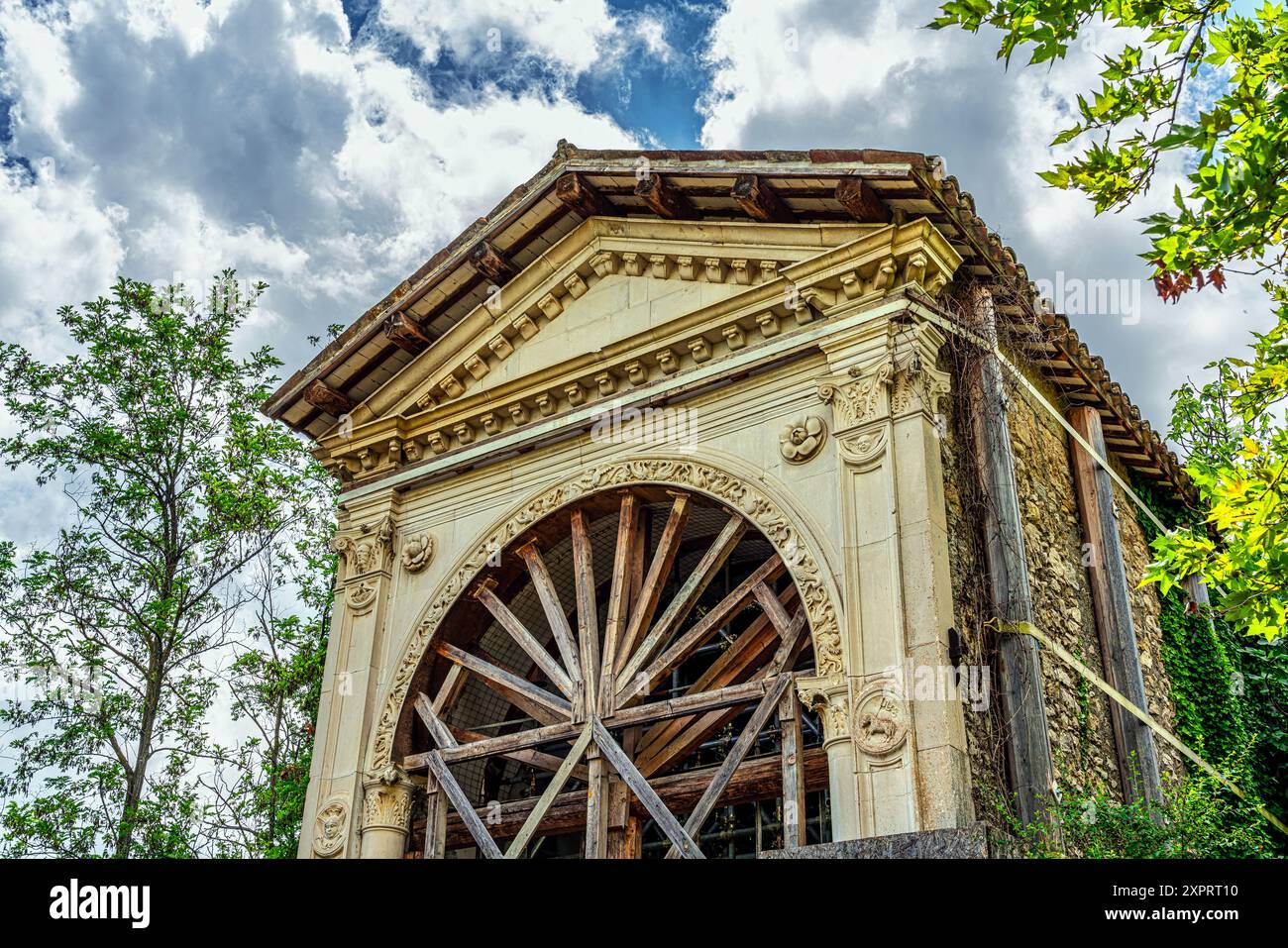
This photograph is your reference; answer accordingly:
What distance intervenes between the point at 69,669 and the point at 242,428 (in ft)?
14.0

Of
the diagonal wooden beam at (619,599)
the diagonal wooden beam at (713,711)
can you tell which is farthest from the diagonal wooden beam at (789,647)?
the diagonal wooden beam at (619,599)

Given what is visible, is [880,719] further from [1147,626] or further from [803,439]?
[1147,626]

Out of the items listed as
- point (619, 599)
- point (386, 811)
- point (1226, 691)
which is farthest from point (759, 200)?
point (1226, 691)

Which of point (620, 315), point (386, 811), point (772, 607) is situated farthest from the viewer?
point (620, 315)

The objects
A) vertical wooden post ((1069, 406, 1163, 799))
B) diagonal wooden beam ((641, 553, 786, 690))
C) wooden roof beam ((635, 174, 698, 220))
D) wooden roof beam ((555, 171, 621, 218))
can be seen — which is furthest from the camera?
wooden roof beam ((555, 171, 621, 218))

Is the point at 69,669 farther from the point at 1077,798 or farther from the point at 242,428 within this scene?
the point at 1077,798

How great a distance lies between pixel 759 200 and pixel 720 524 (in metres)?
3.70

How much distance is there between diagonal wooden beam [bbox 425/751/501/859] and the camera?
38.8 feet

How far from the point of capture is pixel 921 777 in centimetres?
956

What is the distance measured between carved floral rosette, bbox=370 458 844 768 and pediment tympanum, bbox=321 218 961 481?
945 millimetres

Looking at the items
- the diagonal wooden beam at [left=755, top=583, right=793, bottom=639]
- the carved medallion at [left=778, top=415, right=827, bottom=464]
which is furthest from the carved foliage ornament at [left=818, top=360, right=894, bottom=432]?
the diagonal wooden beam at [left=755, top=583, right=793, bottom=639]

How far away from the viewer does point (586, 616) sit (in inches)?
481

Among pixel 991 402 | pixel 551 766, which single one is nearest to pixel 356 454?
pixel 551 766

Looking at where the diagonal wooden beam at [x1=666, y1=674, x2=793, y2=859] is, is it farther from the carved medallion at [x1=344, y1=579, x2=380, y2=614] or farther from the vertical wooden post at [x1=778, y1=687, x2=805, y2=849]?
the carved medallion at [x1=344, y1=579, x2=380, y2=614]
